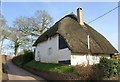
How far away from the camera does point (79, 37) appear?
106 ft

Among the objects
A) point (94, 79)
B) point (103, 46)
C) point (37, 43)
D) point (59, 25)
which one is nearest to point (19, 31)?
point (37, 43)

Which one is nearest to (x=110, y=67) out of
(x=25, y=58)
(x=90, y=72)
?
(x=90, y=72)

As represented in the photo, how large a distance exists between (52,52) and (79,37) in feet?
17.7

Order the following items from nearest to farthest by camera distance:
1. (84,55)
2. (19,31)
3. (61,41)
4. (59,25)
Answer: (84,55) → (61,41) → (59,25) → (19,31)

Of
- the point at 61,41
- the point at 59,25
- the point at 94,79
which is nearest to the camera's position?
the point at 94,79

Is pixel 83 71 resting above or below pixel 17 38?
below

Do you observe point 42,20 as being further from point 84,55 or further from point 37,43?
point 84,55

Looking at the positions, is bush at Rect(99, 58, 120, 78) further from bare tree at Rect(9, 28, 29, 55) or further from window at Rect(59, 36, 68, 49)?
bare tree at Rect(9, 28, 29, 55)

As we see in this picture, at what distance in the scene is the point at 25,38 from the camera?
57156 mm

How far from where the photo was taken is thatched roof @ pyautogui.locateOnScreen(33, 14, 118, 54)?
3027cm

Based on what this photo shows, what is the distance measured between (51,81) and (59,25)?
9705 mm

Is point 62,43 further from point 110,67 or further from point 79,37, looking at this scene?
point 110,67

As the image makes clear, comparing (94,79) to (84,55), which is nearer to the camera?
(94,79)

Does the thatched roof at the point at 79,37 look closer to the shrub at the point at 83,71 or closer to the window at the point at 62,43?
the window at the point at 62,43
